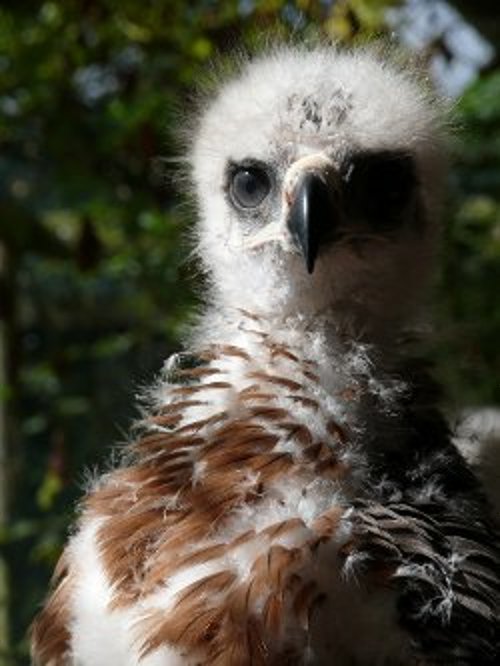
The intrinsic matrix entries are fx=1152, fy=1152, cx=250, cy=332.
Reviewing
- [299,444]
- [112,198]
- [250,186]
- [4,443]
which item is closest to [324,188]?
[250,186]

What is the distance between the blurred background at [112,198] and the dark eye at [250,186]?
240 millimetres

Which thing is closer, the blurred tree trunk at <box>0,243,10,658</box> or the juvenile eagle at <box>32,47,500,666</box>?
the juvenile eagle at <box>32,47,500,666</box>

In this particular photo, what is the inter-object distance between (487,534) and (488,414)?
37cm

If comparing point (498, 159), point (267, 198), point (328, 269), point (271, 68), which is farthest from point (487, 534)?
point (498, 159)

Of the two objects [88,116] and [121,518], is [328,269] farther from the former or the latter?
[88,116]

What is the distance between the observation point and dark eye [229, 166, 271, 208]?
4.66ft

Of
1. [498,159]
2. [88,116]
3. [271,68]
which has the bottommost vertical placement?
[498,159]

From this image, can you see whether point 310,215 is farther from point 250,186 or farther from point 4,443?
point 4,443

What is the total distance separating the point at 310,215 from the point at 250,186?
20cm

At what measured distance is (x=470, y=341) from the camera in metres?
1.60

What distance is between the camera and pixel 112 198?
2729mm

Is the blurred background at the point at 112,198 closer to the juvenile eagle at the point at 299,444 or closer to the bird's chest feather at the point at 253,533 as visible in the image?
the juvenile eagle at the point at 299,444

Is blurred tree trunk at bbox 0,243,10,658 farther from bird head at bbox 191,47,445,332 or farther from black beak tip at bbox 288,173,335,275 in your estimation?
black beak tip at bbox 288,173,335,275

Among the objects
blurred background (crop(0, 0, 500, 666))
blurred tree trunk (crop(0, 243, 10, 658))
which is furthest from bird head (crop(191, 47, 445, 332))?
blurred tree trunk (crop(0, 243, 10, 658))
